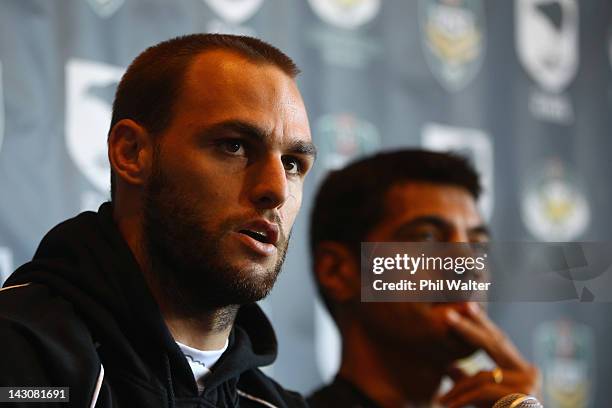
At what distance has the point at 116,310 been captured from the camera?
826mm

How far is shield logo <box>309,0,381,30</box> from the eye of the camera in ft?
5.73

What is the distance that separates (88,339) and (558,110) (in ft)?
5.30

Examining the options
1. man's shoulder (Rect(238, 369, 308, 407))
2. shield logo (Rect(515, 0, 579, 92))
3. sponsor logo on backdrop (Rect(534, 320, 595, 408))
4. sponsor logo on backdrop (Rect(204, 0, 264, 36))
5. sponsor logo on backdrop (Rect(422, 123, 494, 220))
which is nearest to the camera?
man's shoulder (Rect(238, 369, 308, 407))

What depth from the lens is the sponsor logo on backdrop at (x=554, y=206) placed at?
2057mm

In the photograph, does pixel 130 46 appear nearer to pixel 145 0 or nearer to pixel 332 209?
pixel 145 0

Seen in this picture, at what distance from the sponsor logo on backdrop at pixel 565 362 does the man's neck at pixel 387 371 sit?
2.37 feet

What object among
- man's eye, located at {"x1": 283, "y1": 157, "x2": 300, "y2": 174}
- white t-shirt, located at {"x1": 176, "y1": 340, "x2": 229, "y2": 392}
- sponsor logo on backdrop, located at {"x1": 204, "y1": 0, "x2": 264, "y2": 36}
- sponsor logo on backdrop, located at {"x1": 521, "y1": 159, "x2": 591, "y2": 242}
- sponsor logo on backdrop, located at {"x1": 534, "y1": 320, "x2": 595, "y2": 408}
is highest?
sponsor logo on backdrop, located at {"x1": 204, "y1": 0, "x2": 264, "y2": 36}

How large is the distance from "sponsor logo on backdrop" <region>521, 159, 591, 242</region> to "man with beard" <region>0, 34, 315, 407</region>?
1.23 metres

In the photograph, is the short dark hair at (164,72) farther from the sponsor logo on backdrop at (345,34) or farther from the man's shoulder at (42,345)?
the sponsor logo on backdrop at (345,34)

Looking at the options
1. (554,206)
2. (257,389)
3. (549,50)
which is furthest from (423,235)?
(549,50)

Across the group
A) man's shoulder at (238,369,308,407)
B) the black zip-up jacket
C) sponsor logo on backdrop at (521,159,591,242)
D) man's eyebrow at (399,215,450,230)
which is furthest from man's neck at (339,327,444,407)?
sponsor logo on backdrop at (521,159,591,242)

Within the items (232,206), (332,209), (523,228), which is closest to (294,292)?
(332,209)

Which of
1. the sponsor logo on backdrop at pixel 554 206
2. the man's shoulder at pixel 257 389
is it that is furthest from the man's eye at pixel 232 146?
the sponsor logo on backdrop at pixel 554 206

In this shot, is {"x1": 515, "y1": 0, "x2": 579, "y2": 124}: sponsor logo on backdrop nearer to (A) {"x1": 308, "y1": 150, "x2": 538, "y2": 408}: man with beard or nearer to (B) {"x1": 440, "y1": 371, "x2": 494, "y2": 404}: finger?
(A) {"x1": 308, "y1": 150, "x2": 538, "y2": 408}: man with beard
